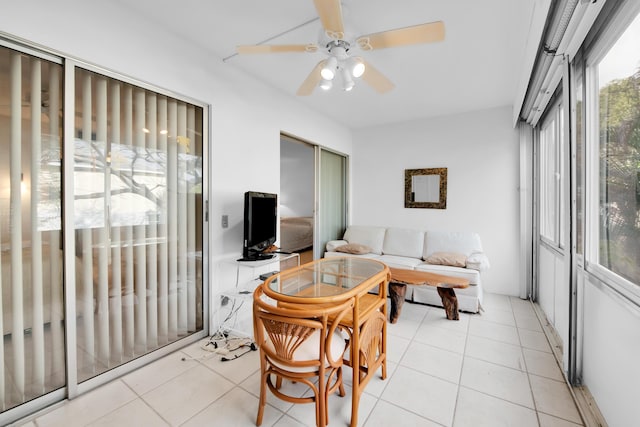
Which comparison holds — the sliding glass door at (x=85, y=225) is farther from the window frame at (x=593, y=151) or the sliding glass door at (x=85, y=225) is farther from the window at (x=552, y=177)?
the window at (x=552, y=177)

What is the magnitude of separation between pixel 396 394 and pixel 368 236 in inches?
112

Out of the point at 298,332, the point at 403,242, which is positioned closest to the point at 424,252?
the point at 403,242

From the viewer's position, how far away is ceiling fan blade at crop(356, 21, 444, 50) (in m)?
1.53

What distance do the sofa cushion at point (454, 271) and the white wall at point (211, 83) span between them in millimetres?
2196

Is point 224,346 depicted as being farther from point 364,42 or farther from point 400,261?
point 364,42

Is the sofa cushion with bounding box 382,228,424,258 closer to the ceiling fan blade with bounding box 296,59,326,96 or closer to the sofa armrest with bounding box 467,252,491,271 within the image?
the sofa armrest with bounding box 467,252,491,271

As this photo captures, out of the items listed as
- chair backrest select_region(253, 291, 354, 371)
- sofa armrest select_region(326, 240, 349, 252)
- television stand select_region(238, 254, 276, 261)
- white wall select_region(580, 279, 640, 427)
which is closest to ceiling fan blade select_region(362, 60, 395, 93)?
chair backrest select_region(253, 291, 354, 371)

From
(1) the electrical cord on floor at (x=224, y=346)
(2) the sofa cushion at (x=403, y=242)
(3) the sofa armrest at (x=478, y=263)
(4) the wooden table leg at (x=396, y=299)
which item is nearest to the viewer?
(1) the electrical cord on floor at (x=224, y=346)

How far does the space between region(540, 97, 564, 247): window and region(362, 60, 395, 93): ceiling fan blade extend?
5.55 ft

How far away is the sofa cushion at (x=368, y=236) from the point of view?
4.38 metres

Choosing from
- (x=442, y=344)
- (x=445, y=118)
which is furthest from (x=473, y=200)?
(x=442, y=344)

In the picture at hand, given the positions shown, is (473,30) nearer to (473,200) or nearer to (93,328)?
(473,200)

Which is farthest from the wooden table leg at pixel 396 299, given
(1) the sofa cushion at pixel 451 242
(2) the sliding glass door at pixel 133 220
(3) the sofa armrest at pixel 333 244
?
(2) the sliding glass door at pixel 133 220

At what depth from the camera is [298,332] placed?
1285 mm
